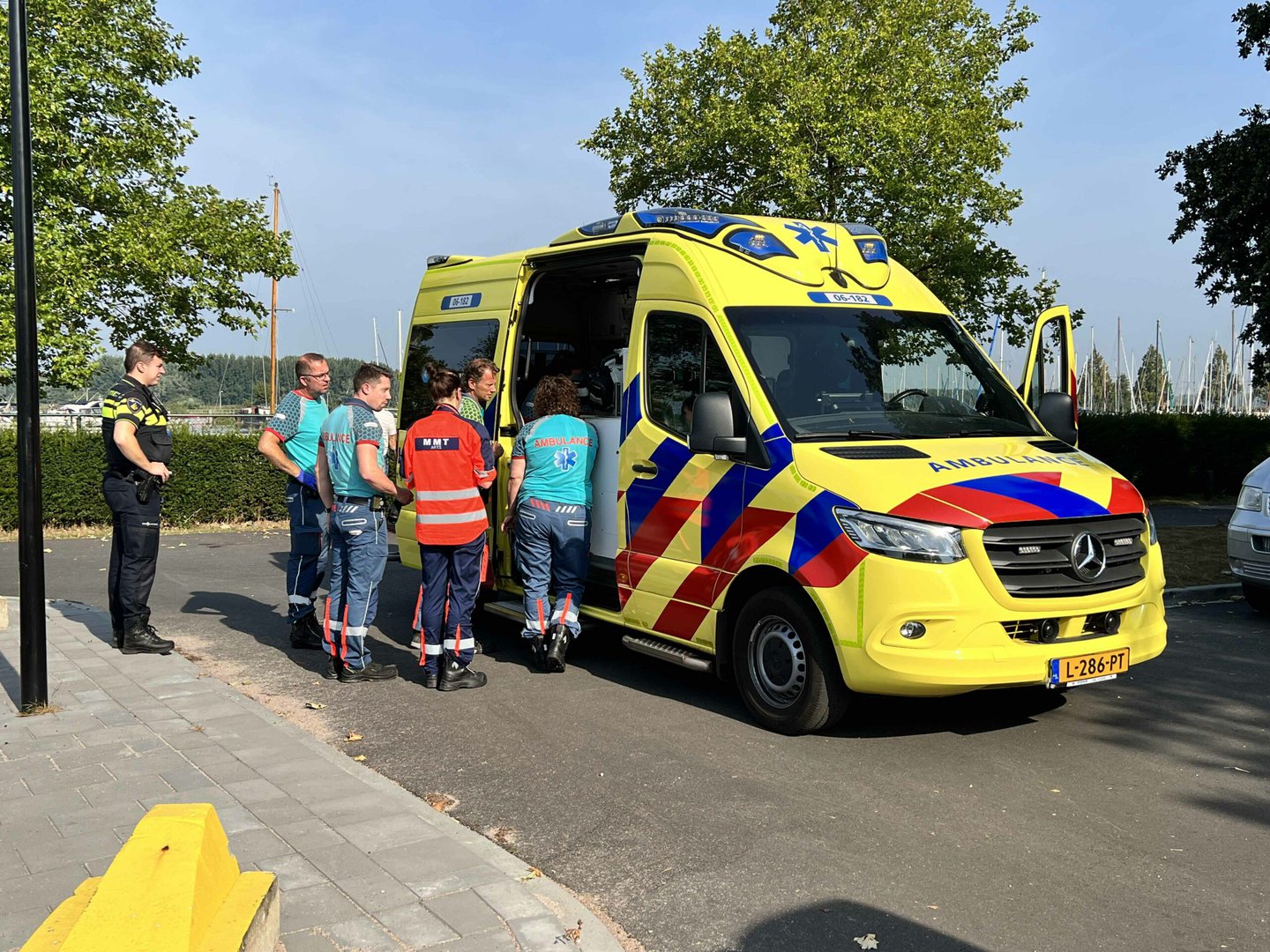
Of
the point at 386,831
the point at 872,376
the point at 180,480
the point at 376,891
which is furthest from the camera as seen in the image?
the point at 180,480

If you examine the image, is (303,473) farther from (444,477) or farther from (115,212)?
(115,212)

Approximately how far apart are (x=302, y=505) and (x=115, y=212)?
16067mm

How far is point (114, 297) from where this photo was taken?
886 inches

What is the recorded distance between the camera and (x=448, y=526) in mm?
6977

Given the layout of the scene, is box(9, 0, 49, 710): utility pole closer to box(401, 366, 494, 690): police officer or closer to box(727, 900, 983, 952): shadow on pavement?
box(401, 366, 494, 690): police officer

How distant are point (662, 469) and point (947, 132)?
17.6m

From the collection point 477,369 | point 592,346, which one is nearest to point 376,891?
point 477,369

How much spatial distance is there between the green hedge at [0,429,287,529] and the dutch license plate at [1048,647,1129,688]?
13.8 metres

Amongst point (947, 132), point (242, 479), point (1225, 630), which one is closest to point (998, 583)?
point (1225, 630)

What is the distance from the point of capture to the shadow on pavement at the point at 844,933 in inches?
144

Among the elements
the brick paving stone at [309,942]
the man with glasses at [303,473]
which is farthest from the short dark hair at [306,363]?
the brick paving stone at [309,942]

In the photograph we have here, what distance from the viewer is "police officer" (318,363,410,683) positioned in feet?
23.2

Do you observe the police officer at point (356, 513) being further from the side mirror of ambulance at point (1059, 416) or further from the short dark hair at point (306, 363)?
the side mirror of ambulance at point (1059, 416)

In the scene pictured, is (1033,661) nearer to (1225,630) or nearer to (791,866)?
(791,866)
